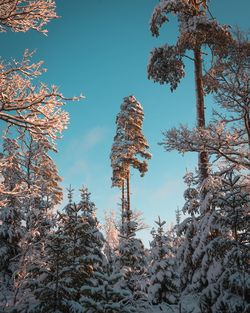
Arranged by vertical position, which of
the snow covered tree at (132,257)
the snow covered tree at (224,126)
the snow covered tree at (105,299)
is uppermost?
the snow covered tree at (224,126)

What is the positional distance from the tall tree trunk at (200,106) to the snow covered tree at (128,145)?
12392 mm

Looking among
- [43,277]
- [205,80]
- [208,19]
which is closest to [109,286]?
[43,277]

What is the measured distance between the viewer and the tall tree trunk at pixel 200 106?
1054cm

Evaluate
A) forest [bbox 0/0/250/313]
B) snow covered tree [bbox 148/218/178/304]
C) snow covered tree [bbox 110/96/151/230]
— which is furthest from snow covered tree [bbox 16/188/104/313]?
snow covered tree [bbox 110/96/151/230]

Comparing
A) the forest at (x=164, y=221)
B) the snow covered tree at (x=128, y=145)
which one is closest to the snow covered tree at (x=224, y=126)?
the forest at (x=164, y=221)

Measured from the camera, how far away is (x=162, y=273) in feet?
43.4

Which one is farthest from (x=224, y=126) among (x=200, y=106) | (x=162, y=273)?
(x=162, y=273)

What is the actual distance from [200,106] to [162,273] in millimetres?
7199

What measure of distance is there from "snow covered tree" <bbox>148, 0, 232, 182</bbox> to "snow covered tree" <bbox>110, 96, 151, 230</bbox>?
38.2 feet

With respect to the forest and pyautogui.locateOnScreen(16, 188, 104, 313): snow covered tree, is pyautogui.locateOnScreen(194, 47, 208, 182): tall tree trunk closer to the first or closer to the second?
the forest

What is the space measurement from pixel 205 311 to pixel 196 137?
5051 millimetres

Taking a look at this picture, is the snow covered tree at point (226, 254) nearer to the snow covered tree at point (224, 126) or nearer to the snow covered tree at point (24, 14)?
the snow covered tree at point (224, 126)

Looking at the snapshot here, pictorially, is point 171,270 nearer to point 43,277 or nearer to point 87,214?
point 87,214

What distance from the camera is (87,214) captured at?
14266 mm
